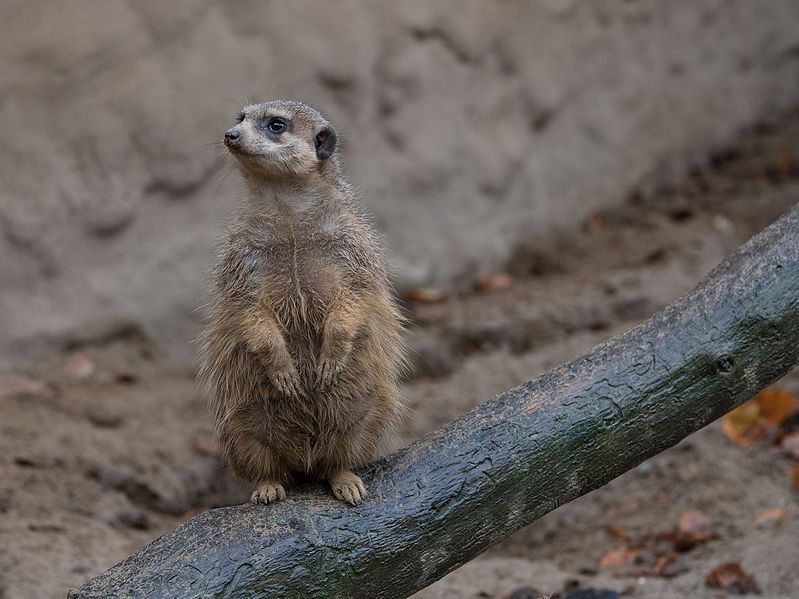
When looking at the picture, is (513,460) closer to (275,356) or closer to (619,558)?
(275,356)

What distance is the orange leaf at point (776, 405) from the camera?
4754 mm

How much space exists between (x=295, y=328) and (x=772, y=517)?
199 centimetres

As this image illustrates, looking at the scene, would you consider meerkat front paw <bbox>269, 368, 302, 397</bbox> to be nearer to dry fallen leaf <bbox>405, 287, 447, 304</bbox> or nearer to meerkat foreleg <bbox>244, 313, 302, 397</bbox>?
meerkat foreleg <bbox>244, 313, 302, 397</bbox>

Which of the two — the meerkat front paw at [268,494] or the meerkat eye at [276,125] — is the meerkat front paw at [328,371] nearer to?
the meerkat front paw at [268,494]

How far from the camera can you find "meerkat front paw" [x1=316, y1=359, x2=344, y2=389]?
3.04m

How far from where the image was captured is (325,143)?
3.42 metres

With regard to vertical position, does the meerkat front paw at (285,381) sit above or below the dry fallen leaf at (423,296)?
above

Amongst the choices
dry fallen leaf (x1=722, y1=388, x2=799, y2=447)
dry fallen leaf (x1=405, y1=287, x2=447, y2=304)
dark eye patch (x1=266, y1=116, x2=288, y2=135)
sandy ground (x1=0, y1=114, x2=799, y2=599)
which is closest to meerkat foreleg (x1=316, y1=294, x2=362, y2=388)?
dark eye patch (x1=266, y1=116, x2=288, y2=135)

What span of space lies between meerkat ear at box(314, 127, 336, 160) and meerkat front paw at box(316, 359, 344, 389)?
0.68 meters

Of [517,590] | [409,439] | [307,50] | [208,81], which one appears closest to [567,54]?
[307,50]

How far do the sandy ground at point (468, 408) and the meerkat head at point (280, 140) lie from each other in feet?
4.76

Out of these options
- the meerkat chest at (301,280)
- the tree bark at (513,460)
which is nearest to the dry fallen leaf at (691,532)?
the tree bark at (513,460)

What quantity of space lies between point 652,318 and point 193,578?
1357 millimetres

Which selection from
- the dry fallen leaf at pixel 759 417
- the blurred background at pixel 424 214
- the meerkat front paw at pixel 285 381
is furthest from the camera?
the dry fallen leaf at pixel 759 417
